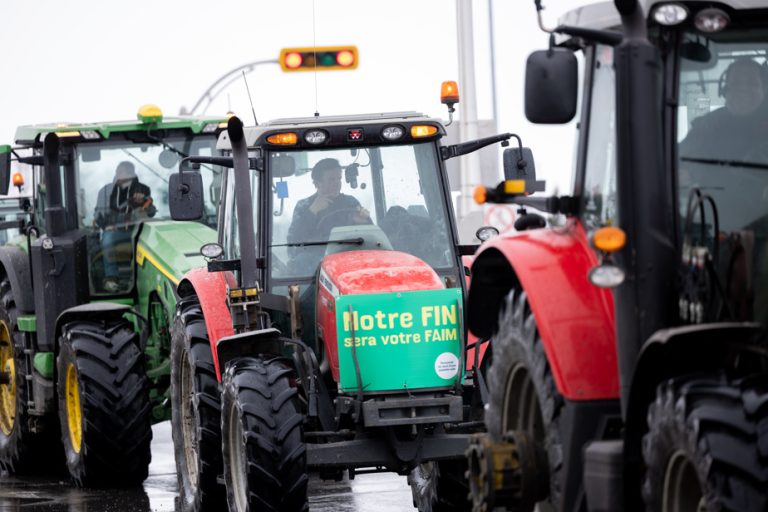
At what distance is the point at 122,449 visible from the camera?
1225 cm

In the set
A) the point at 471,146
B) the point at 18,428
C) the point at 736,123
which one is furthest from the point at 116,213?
the point at 736,123

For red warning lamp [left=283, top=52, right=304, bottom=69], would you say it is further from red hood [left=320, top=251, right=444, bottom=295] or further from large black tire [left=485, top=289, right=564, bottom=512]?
large black tire [left=485, top=289, right=564, bottom=512]

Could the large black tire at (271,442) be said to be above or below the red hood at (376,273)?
below

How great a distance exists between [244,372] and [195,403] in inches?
43.8

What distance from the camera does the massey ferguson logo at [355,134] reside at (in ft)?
32.7

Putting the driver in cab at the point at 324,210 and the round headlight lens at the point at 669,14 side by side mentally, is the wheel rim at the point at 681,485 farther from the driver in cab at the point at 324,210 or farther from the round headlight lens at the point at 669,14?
the driver in cab at the point at 324,210

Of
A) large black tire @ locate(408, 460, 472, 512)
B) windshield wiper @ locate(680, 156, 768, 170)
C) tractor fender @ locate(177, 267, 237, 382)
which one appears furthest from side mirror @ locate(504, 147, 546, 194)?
windshield wiper @ locate(680, 156, 768, 170)

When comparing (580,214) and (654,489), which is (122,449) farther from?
(654,489)

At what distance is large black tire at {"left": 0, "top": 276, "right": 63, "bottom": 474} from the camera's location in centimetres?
1377

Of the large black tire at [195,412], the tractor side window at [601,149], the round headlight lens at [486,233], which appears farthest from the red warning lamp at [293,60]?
the tractor side window at [601,149]

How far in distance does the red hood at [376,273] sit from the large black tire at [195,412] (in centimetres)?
107

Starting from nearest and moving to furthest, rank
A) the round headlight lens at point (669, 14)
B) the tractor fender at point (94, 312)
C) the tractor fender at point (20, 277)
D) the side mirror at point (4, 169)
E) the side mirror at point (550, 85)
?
the round headlight lens at point (669, 14)
the side mirror at point (550, 85)
the tractor fender at point (94, 312)
the side mirror at point (4, 169)
the tractor fender at point (20, 277)

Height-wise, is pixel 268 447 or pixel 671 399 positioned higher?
pixel 671 399

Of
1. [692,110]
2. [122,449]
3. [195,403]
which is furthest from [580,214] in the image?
[122,449]
